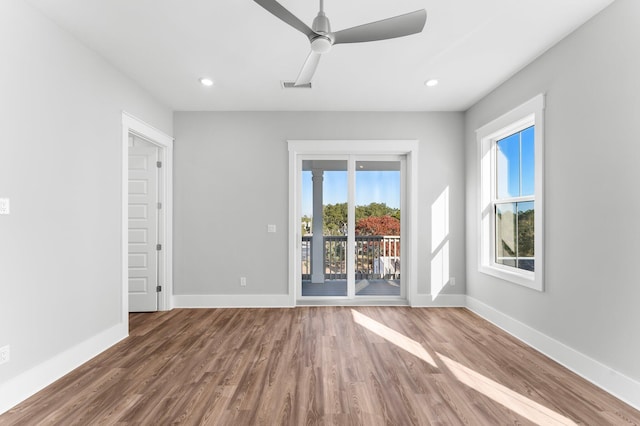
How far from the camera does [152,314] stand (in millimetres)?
4133

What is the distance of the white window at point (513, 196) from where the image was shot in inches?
118

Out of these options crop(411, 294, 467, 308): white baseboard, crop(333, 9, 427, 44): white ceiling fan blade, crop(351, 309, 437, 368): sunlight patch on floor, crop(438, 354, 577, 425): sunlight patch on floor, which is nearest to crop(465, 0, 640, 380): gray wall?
crop(438, 354, 577, 425): sunlight patch on floor

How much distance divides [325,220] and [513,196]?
7.96 feet

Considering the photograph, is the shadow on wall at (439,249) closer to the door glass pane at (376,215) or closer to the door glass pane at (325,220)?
the door glass pane at (376,215)

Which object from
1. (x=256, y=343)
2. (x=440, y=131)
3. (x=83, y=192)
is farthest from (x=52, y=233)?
(x=440, y=131)

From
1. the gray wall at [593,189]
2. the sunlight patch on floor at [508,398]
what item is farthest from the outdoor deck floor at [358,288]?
the sunlight patch on floor at [508,398]

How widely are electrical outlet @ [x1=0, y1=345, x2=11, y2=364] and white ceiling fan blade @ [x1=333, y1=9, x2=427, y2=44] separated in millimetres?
2904

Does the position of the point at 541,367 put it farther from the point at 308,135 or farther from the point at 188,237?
the point at 188,237

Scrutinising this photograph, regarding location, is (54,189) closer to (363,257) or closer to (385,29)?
(385,29)

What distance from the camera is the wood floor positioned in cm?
196

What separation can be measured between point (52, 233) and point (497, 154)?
4.65 m

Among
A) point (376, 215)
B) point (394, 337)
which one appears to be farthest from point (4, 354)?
point (376, 215)

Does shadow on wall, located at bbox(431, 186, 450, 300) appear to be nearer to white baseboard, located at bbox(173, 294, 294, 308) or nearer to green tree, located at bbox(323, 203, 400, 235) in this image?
green tree, located at bbox(323, 203, 400, 235)

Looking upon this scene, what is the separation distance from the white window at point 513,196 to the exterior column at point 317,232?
2.17m
